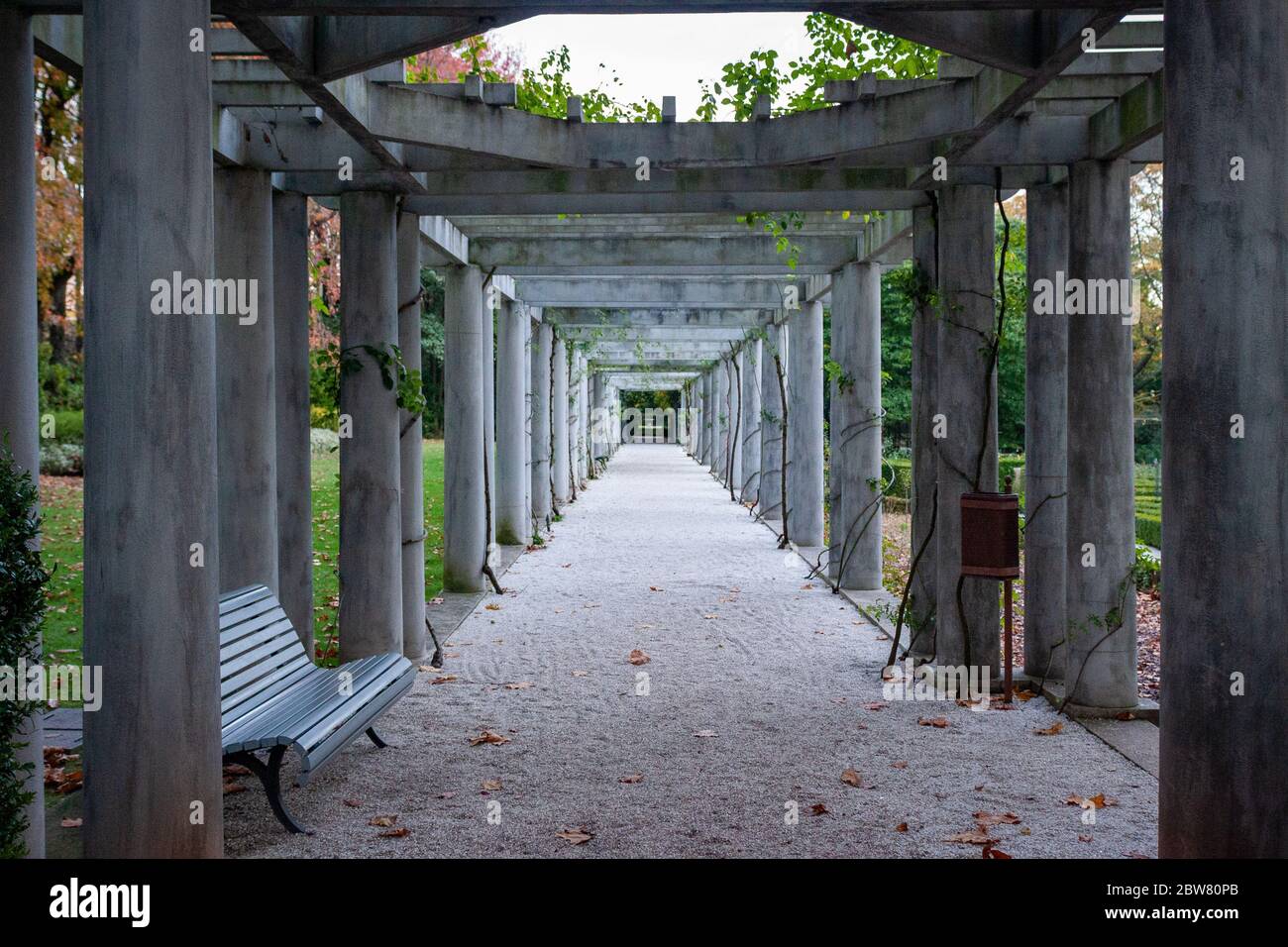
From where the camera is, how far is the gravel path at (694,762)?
16.5ft

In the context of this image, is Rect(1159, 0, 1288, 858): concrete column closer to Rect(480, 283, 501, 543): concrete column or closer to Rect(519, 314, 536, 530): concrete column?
Rect(480, 283, 501, 543): concrete column

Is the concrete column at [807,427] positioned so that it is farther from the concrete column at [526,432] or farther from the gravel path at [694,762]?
the gravel path at [694,762]

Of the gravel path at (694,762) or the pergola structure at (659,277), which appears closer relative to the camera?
the pergola structure at (659,277)

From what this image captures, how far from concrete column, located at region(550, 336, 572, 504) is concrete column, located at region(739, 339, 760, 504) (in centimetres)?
341

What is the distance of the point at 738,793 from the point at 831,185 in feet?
14.0

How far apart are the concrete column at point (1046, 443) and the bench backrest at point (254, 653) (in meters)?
4.56

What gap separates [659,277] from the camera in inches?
615

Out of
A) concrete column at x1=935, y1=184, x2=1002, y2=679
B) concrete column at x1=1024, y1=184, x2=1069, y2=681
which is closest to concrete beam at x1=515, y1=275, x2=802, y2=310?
concrete column at x1=935, y1=184, x2=1002, y2=679

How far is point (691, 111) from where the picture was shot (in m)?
8.12

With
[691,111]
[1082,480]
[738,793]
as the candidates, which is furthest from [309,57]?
[1082,480]

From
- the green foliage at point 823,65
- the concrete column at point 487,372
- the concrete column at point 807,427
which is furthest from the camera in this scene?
the concrete column at point 807,427

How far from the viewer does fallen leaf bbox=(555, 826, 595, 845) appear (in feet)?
16.3

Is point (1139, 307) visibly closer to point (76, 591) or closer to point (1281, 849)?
point (76, 591)

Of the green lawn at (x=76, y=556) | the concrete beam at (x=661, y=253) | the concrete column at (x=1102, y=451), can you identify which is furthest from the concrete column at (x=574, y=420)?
the concrete column at (x=1102, y=451)
